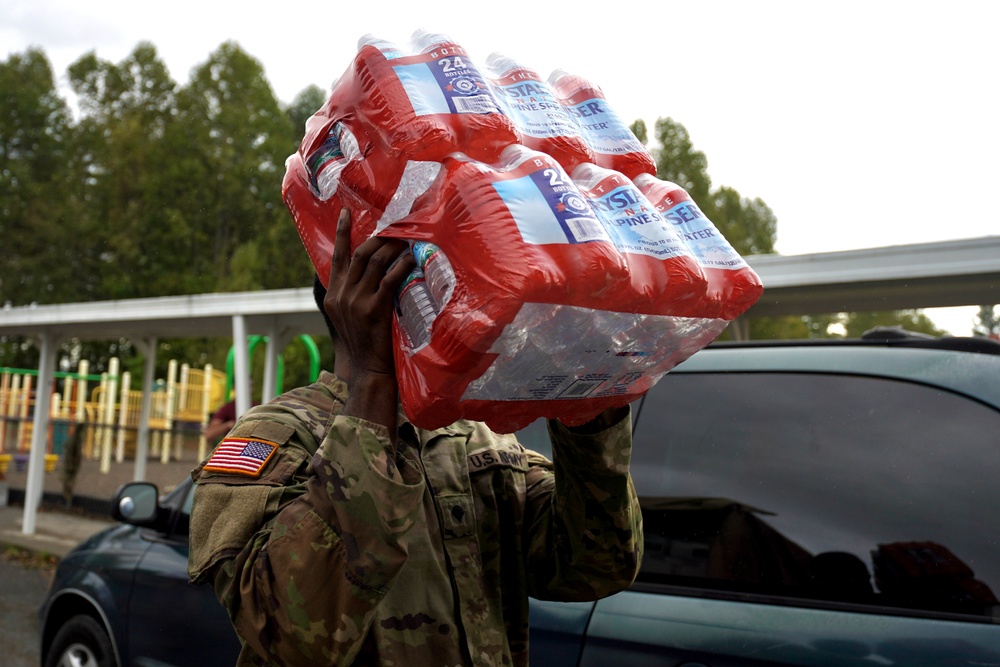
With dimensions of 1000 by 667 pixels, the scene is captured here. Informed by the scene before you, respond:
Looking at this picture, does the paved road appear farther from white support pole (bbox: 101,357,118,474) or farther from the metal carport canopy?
white support pole (bbox: 101,357,118,474)

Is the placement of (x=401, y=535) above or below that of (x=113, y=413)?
above

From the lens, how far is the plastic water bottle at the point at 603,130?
1.59m

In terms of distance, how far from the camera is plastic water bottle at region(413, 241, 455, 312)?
1.30 metres

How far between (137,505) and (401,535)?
7.67 feet

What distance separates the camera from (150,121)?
29.1 metres

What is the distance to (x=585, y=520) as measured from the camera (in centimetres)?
169

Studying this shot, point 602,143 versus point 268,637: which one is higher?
point 602,143

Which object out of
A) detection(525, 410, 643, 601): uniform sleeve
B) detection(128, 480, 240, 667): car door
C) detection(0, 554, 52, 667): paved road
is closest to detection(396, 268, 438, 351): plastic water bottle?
detection(525, 410, 643, 601): uniform sleeve

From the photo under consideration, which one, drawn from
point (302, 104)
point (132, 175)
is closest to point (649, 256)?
point (132, 175)

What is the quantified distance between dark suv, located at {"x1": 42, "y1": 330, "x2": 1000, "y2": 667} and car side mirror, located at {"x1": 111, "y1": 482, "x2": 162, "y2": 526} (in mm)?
1769

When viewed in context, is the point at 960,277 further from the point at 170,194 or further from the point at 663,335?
the point at 170,194

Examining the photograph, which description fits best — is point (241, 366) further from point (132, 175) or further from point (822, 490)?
point (132, 175)

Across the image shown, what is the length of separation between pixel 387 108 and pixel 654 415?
4.48 feet

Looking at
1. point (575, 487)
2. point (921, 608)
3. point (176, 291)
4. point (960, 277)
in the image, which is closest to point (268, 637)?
point (575, 487)
